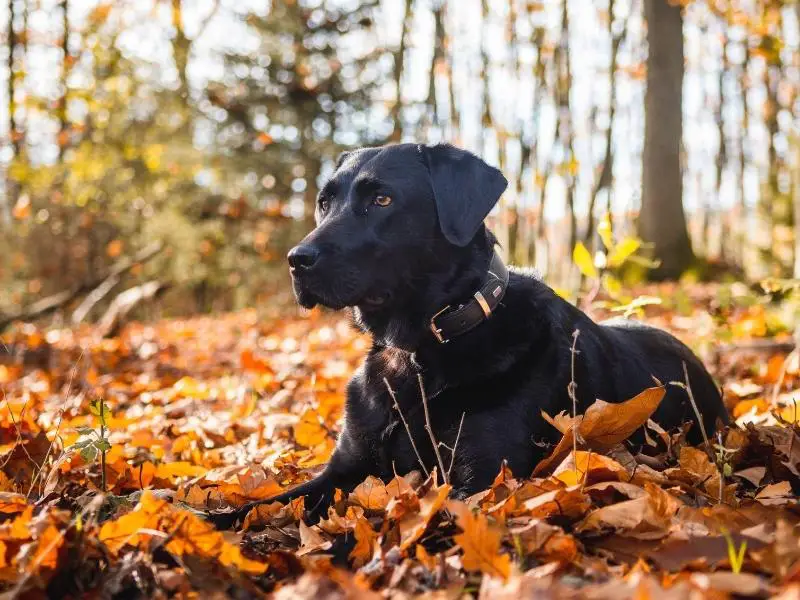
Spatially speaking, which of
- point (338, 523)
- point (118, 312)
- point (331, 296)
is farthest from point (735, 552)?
point (118, 312)

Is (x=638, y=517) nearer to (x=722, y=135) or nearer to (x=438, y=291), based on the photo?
(x=438, y=291)

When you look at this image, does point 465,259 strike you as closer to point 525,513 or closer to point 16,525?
point 525,513

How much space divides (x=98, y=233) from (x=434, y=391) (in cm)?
2324

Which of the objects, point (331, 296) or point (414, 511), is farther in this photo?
point (331, 296)

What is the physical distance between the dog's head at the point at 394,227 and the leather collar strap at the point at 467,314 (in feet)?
0.67

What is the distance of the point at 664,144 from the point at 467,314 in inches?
418

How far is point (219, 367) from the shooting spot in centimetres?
705

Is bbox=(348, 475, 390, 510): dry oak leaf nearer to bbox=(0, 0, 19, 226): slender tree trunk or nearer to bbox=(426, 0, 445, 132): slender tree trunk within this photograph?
Result: bbox=(0, 0, 19, 226): slender tree trunk

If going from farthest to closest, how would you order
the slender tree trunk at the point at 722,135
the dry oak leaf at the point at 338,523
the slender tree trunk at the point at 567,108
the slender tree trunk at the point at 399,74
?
the slender tree trunk at the point at 722,135 < the slender tree trunk at the point at 567,108 < the slender tree trunk at the point at 399,74 < the dry oak leaf at the point at 338,523

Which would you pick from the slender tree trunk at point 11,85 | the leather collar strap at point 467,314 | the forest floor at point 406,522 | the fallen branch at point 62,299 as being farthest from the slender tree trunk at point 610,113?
the leather collar strap at point 467,314

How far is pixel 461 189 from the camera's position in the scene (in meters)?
2.98

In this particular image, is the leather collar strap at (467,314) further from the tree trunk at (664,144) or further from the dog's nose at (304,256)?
the tree trunk at (664,144)

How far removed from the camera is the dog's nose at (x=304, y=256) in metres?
2.82

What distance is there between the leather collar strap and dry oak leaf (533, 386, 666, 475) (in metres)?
0.58
